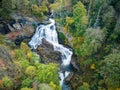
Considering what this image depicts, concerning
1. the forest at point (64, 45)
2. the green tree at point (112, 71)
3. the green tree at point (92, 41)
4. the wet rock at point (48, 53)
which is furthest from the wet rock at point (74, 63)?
the green tree at point (112, 71)

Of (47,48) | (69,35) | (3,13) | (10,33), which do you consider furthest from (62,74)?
(3,13)

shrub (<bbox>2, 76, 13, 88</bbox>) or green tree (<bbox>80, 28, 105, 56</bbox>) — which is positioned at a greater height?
green tree (<bbox>80, 28, 105, 56</bbox>)

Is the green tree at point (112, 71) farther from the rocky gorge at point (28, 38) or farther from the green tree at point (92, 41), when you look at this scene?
the rocky gorge at point (28, 38)

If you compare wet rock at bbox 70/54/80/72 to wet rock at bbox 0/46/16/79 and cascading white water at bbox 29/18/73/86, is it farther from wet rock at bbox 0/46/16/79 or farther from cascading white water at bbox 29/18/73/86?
wet rock at bbox 0/46/16/79

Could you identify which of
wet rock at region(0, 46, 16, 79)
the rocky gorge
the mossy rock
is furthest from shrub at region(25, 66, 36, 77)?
the rocky gorge

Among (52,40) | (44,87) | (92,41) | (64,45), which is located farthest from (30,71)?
(52,40)

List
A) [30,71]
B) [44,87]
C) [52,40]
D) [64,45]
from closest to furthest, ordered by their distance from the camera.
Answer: [44,87]
[30,71]
[64,45]
[52,40]

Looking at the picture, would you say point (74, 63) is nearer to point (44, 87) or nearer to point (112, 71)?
point (112, 71)
